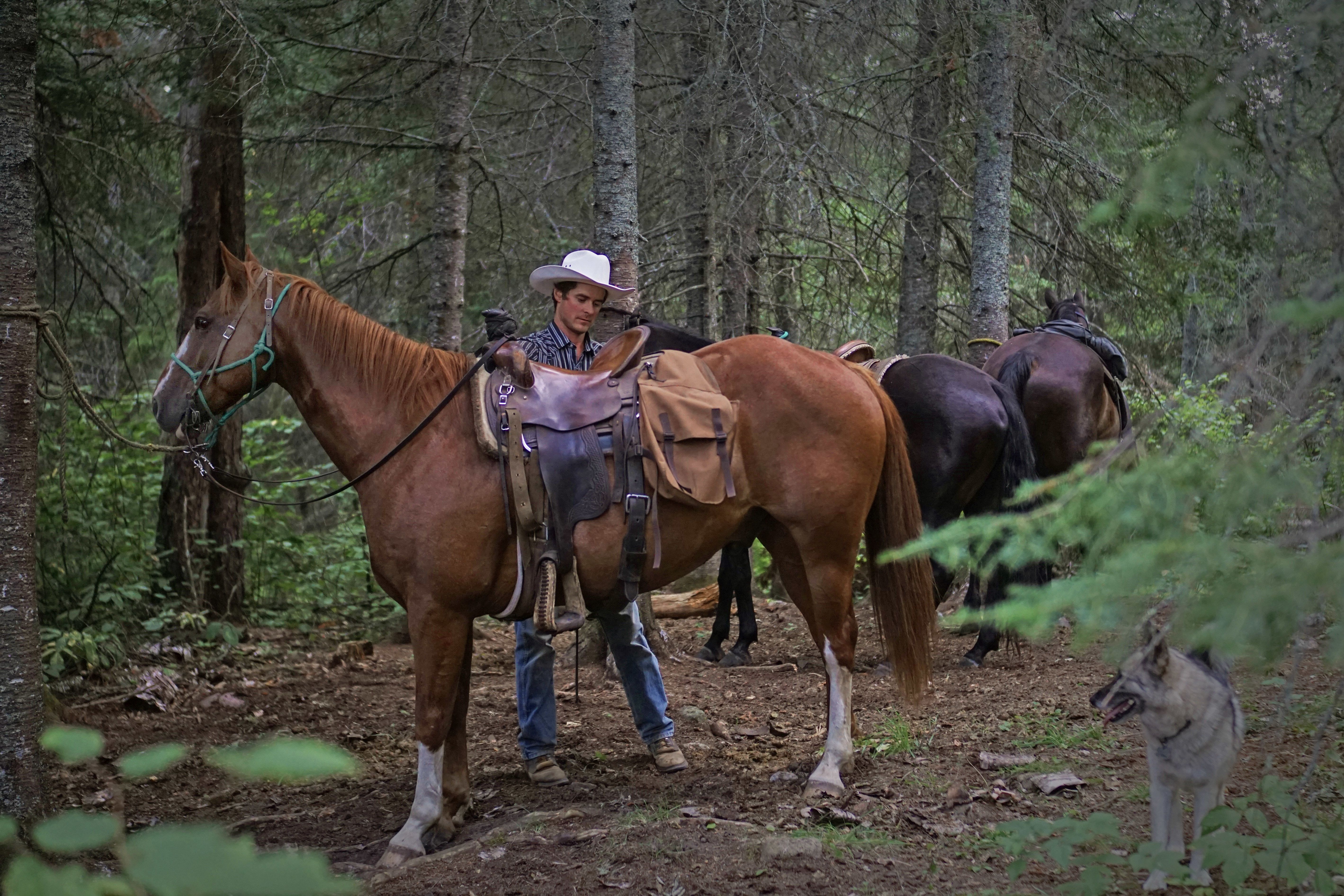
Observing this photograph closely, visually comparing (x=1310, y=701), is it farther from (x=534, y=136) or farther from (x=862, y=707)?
(x=534, y=136)

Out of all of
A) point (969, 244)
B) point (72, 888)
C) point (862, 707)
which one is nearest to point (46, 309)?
point (72, 888)

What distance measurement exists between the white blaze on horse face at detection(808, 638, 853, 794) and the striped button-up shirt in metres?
1.80

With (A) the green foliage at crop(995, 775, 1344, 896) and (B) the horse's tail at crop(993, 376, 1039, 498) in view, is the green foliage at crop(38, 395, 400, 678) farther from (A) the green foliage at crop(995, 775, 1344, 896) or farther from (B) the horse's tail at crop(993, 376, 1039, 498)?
(A) the green foliage at crop(995, 775, 1344, 896)

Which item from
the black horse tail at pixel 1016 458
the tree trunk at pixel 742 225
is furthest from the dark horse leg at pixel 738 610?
the black horse tail at pixel 1016 458

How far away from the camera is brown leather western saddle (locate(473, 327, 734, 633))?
413 centimetres

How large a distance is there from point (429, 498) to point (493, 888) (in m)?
1.48

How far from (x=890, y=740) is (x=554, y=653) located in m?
1.66

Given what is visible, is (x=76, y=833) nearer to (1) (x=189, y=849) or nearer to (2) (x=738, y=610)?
(1) (x=189, y=849)

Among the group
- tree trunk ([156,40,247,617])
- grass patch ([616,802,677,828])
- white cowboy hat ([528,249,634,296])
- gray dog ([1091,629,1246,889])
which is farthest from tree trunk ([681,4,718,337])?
gray dog ([1091,629,1246,889])

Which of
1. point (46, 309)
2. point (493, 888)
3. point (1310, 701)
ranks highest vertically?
point (46, 309)

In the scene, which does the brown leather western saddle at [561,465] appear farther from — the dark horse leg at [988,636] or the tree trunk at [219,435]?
the tree trunk at [219,435]

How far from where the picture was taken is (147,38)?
830 cm

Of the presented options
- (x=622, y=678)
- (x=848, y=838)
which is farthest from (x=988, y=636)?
(x=848, y=838)

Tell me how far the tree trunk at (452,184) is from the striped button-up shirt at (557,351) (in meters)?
2.11
